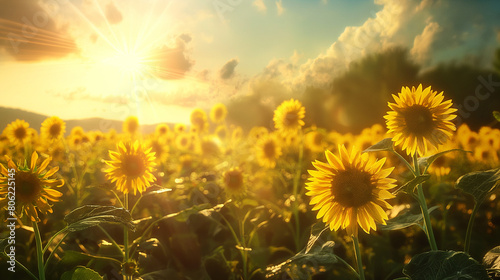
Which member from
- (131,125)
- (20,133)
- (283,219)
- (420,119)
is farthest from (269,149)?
(20,133)

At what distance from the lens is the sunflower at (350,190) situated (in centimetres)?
149

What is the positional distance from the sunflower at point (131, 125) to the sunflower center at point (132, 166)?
15.1ft

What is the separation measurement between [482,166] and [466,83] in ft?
17.0

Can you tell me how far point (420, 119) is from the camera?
65.2 inches

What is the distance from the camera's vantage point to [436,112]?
1.66 m

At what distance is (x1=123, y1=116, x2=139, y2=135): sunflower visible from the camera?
6.46m

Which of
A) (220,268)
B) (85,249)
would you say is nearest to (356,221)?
(220,268)

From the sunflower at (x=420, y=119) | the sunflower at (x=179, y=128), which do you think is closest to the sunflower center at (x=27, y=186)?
the sunflower at (x=420, y=119)

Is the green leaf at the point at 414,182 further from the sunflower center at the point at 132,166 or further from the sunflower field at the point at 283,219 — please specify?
the sunflower center at the point at 132,166

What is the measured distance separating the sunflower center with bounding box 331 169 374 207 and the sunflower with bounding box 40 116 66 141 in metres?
4.26

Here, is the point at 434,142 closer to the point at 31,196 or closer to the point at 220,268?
the point at 220,268

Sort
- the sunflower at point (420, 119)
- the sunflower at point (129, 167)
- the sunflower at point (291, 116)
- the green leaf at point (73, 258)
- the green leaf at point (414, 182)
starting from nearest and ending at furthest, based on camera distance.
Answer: the green leaf at point (414, 182) < the sunflower at point (420, 119) < the green leaf at point (73, 258) < the sunflower at point (129, 167) < the sunflower at point (291, 116)

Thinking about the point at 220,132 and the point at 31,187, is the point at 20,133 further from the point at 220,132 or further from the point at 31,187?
the point at 31,187

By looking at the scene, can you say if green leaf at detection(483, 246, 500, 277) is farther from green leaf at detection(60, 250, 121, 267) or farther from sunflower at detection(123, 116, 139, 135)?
sunflower at detection(123, 116, 139, 135)
